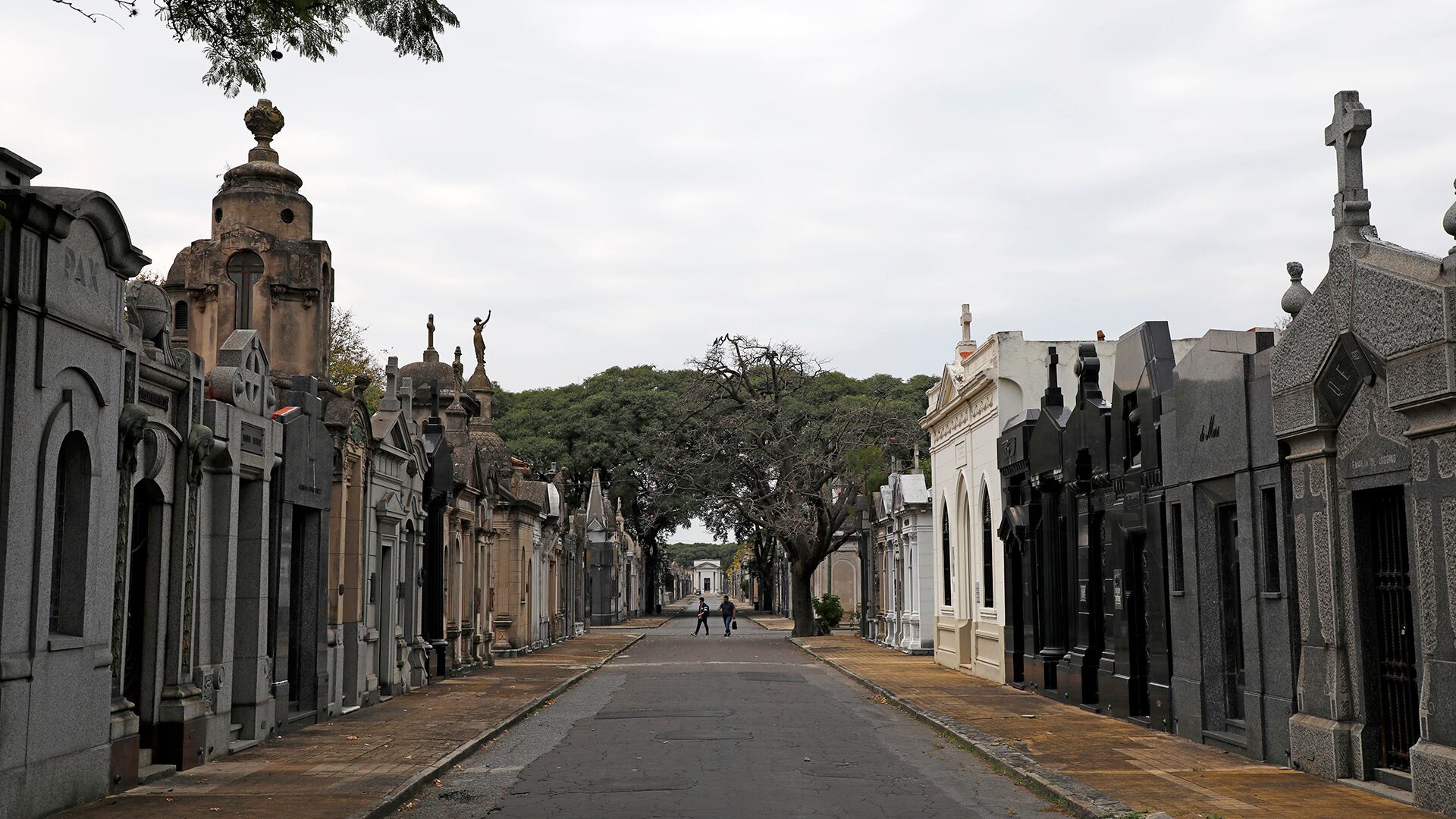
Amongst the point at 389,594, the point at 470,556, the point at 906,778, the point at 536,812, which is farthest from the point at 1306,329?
the point at 470,556

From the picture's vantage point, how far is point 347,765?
507 inches

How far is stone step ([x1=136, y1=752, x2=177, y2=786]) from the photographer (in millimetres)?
11445

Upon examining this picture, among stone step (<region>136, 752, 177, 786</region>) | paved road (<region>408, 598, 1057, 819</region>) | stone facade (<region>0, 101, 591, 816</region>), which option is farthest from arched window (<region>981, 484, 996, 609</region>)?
stone step (<region>136, 752, 177, 786</region>)

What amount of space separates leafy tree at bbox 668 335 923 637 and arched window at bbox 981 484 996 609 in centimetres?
1683

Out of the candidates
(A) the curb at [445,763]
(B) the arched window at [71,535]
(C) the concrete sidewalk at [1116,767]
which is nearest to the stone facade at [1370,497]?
(C) the concrete sidewalk at [1116,767]

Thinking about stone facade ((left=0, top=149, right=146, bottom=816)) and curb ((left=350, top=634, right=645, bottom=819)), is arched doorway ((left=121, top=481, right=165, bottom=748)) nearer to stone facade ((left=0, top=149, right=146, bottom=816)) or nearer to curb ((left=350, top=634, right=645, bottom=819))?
stone facade ((left=0, top=149, right=146, bottom=816))

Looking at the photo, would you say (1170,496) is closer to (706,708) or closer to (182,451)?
(706,708)

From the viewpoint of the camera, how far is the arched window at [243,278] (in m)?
18.7

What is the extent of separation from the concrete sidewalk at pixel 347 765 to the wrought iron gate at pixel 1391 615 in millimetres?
8066

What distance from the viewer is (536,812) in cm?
1047

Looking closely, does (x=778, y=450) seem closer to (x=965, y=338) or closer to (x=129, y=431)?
(x=965, y=338)

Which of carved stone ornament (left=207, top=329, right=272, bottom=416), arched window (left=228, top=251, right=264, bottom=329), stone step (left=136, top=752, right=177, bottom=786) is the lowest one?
stone step (left=136, top=752, right=177, bottom=786)

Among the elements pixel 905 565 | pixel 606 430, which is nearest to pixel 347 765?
pixel 905 565

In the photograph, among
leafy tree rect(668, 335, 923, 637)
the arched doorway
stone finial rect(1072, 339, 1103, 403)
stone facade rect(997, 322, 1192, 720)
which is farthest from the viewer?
leafy tree rect(668, 335, 923, 637)
